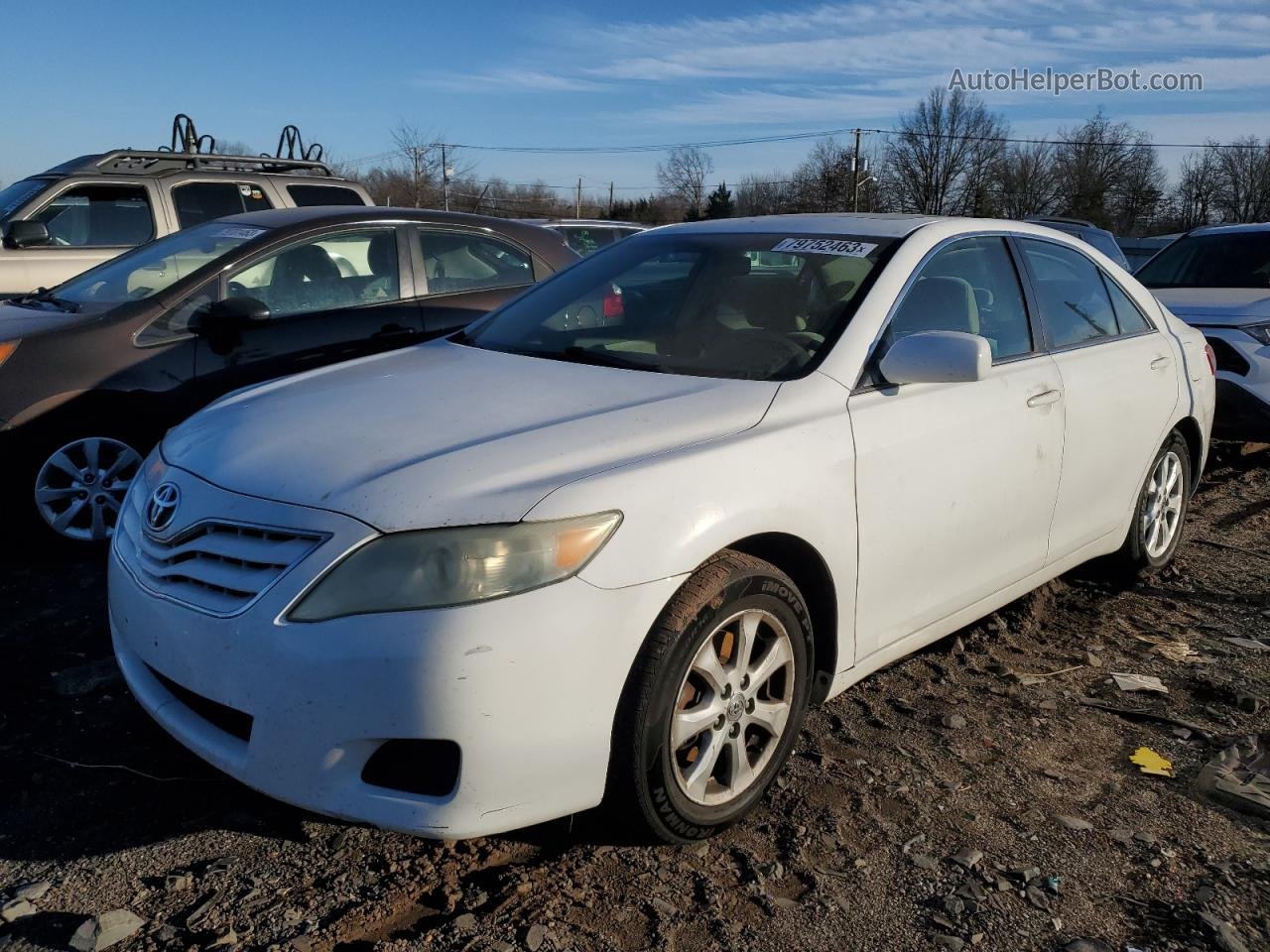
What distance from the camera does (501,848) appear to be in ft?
8.98

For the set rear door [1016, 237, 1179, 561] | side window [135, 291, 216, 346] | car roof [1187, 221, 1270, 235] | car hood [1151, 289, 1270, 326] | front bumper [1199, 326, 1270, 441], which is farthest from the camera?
car roof [1187, 221, 1270, 235]

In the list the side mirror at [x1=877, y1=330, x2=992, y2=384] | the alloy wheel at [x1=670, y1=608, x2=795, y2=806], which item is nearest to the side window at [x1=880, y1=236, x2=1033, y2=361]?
the side mirror at [x1=877, y1=330, x2=992, y2=384]

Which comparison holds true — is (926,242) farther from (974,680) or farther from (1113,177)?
(1113,177)

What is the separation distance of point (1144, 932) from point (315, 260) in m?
4.94

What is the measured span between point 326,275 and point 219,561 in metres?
3.59

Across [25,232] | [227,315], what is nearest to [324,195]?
[25,232]

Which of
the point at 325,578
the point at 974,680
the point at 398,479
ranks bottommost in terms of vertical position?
the point at 974,680

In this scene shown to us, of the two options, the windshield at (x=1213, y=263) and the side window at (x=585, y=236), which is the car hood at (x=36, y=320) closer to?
the windshield at (x=1213, y=263)

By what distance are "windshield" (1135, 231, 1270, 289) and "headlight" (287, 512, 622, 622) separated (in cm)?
753

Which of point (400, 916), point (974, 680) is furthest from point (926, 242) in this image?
point (400, 916)

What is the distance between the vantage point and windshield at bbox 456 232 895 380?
10.7 ft

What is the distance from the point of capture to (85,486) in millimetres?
5016

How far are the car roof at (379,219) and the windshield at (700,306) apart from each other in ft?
7.10

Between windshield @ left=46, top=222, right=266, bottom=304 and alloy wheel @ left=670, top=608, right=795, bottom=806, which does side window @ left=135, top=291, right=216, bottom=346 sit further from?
alloy wheel @ left=670, top=608, right=795, bottom=806
